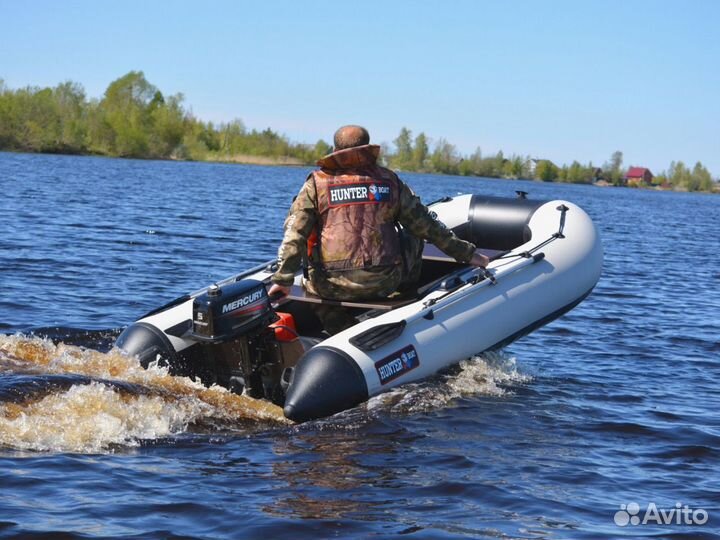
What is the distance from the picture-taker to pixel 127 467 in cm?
509

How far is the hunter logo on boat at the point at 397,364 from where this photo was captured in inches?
248

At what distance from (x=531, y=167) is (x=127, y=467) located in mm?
133926

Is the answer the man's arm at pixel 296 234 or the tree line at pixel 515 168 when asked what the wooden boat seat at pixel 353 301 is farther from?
the tree line at pixel 515 168

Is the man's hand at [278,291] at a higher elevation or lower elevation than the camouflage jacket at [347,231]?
lower

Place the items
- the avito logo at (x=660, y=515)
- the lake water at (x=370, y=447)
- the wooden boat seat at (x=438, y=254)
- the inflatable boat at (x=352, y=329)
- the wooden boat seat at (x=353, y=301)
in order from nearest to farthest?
the lake water at (x=370, y=447) < the avito logo at (x=660, y=515) < the inflatable boat at (x=352, y=329) < the wooden boat seat at (x=353, y=301) < the wooden boat seat at (x=438, y=254)

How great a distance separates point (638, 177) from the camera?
143750 millimetres

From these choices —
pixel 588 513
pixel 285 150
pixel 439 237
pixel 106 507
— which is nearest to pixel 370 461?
pixel 588 513

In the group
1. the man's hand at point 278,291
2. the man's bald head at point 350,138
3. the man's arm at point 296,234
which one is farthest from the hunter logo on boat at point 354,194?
the man's hand at point 278,291

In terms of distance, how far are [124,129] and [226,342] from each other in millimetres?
76058

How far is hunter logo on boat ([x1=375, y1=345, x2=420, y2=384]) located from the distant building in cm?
14236

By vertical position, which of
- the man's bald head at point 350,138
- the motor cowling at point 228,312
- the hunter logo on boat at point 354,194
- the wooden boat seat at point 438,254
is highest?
the man's bald head at point 350,138

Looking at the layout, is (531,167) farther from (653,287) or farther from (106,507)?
(106,507)

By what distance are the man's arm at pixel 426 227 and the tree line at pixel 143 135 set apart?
218 feet

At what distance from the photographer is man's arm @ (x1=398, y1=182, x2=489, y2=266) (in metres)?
6.83
